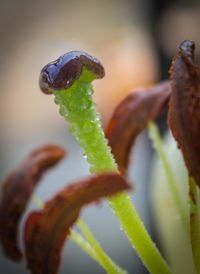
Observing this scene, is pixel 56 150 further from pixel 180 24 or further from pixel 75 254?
pixel 180 24

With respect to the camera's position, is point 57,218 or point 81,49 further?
point 81,49

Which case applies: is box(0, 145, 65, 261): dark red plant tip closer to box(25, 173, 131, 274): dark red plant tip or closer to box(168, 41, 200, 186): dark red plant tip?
box(25, 173, 131, 274): dark red plant tip

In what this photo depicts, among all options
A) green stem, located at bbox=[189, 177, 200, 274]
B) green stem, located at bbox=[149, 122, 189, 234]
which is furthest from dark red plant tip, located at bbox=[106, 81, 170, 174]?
green stem, located at bbox=[189, 177, 200, 274]

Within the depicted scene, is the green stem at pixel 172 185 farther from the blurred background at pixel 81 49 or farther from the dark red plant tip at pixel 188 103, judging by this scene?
the blurred background at pixel 81 49

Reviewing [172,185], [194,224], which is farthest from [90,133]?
[172,185]

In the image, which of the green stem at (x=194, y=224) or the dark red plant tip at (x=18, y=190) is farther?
the dark red plant tip at (x=18, y=190)

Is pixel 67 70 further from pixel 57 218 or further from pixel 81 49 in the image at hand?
pixel 81 49

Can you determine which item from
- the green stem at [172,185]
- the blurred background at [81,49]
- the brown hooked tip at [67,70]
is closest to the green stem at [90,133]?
the brown hooked tip at [67,70]
